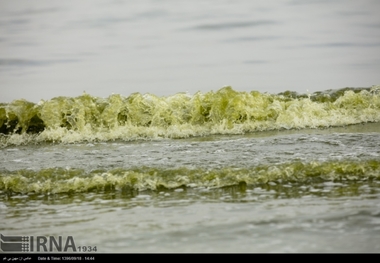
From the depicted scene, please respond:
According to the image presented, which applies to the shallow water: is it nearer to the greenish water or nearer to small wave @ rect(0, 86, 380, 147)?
the greenish water

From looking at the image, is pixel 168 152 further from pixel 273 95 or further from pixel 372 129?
pixel 273 95

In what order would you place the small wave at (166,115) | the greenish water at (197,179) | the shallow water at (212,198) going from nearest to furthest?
the shallow water at (212,198)
the greenish water at (197,179)
the small wave at (166,115)

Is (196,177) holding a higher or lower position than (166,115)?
lower

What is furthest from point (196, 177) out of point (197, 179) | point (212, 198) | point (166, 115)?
point (166, 115)

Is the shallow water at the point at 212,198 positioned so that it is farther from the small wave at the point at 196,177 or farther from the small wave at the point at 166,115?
the small wave at the point at 166,115

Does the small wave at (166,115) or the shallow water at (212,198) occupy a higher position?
the small wave at (166,115)

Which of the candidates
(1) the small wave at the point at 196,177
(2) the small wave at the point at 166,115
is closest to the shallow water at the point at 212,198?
(1) the small wave at the point at 196,177

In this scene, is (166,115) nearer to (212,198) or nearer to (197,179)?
(197,179)

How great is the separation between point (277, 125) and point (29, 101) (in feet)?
18.2

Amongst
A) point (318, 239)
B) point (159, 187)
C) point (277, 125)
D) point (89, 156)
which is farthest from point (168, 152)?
point (318, 239)

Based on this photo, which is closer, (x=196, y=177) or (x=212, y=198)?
(x=212, y=198)

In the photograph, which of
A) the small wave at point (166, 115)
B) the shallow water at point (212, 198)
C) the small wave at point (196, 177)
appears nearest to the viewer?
the shallow water at point (212, 198)

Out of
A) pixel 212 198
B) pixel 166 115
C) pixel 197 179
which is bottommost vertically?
pixel 212 198

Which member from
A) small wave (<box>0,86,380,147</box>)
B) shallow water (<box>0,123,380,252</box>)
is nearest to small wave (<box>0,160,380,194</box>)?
shallow water (<box>0,123,380,252</box>)
